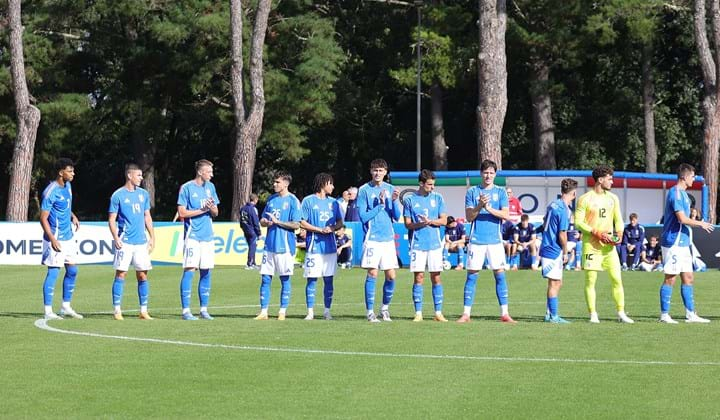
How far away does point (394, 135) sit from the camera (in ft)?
196

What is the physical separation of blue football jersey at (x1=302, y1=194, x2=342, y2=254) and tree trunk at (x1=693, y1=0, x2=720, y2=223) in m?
28.3

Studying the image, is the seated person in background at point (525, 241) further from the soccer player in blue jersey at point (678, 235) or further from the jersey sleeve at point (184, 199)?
the jersey sleeve at point (184, 199)

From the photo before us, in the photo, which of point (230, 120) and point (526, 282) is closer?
point (526, 282)

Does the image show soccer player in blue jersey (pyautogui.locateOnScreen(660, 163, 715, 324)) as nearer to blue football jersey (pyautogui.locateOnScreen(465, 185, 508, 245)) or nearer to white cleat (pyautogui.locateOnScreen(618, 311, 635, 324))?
white cleat (pyautogui.locateOnScreen(618, 311, 635, 324))

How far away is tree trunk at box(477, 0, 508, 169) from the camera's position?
34.9m

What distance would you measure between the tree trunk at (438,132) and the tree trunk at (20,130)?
16.9 metres

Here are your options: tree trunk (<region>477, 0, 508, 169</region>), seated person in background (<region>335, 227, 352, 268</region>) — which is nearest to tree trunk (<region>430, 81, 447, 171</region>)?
tree trunk (<region>477, 0, 508, 169</region>)

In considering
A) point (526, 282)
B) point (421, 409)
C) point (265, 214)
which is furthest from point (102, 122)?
point (421, 409)

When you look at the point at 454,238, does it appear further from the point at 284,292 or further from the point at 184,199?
the point at 184,199

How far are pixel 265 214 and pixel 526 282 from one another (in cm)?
1089

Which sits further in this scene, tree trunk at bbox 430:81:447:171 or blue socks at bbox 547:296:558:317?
tree trunk at bbox 430:81:447:171

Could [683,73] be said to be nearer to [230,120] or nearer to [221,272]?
[230,120]

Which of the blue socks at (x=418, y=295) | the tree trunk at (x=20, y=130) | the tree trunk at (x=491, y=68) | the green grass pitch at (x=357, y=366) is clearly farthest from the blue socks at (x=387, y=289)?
the tree trunk at (x=20, y=130)

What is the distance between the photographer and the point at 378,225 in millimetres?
16953
